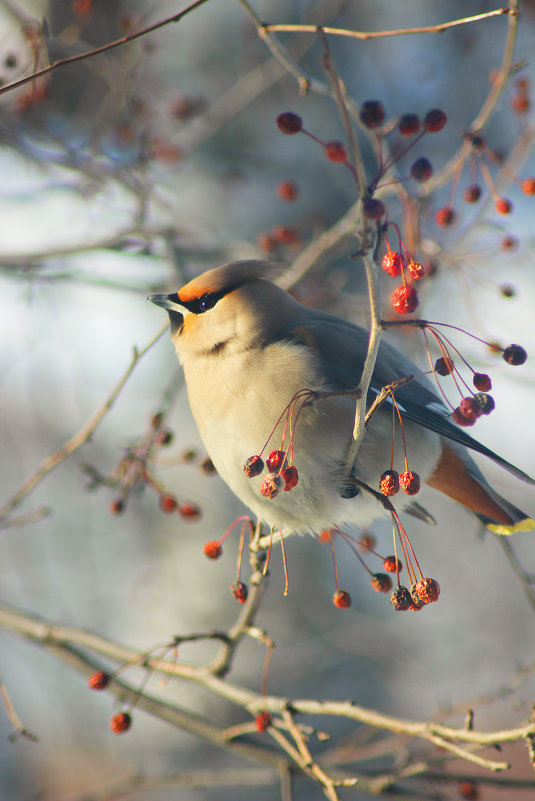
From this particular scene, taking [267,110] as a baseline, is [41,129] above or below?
below

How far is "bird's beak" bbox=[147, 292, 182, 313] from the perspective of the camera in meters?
2.95

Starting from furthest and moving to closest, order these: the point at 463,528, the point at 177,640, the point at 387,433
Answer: the point at 463,528 < the point at 387,433 < the point at 177,640

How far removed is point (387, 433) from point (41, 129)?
3390mm

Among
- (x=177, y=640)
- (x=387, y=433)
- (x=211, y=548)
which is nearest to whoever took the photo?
(x=177, y=640)

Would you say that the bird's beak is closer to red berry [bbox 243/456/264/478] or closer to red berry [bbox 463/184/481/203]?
red berry [bbox 243/456/264/478]

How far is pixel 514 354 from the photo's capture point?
1836 mm

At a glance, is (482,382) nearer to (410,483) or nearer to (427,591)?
(410,483)

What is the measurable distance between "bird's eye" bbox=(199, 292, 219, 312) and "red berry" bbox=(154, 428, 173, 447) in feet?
1.80

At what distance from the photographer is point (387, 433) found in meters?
2.73

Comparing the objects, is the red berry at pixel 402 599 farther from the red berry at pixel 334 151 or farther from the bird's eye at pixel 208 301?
the bird's eye at pixel 208 301

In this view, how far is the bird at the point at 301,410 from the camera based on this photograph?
8.51 ft

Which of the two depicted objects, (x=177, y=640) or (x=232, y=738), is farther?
(x=232, y=738)

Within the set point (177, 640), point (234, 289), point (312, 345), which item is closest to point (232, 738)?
point (177, 640)

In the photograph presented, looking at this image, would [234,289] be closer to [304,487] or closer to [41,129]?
[304,487]
